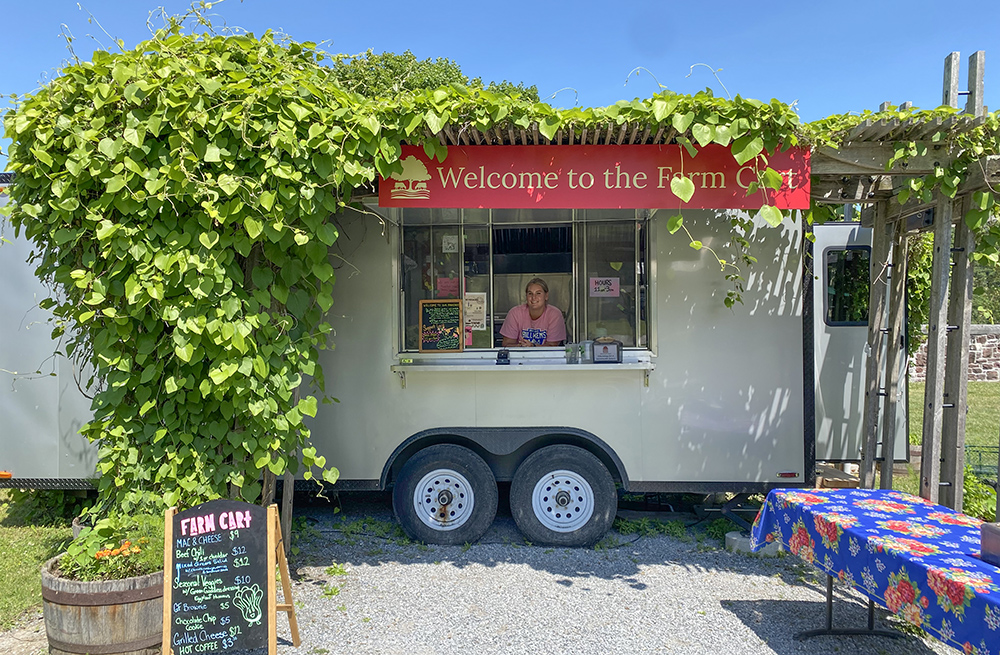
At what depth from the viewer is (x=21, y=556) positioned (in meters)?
4.98

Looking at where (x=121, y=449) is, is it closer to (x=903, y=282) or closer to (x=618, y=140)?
(x=618, y=140)

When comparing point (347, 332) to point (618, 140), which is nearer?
point (618, 140)

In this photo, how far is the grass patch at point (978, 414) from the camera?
974 cm

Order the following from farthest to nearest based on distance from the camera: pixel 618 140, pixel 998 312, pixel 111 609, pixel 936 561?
pixel 998 312, pixel 618 140, pixel 111 609, pixel 936 561

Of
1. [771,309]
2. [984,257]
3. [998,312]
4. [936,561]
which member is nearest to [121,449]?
[936,561]

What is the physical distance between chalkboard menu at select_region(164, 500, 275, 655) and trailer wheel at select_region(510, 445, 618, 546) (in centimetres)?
212

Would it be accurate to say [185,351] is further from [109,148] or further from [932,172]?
[932,172]

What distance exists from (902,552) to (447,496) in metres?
3.05

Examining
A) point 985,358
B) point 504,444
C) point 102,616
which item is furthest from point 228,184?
point 985,358

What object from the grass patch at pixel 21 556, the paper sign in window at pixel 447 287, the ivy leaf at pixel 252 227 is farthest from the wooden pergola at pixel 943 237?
the grass patch at pixel 21 556

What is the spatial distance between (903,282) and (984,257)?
3.38 ft

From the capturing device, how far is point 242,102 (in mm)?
3598

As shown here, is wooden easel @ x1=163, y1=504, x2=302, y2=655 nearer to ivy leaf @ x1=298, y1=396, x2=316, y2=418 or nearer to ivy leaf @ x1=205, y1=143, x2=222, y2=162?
ivy leaf @ x1=298, y1=396, x2=316, y2=418

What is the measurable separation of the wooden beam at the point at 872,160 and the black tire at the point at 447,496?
3013 millimetres
